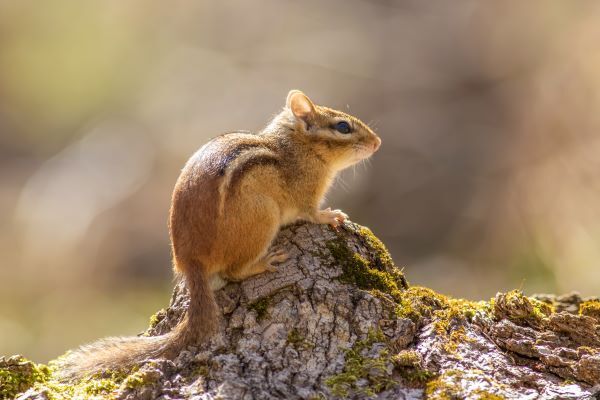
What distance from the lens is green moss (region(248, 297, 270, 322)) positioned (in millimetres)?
4941

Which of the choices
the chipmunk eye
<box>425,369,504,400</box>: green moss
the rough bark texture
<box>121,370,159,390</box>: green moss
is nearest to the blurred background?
the chipmunk eye

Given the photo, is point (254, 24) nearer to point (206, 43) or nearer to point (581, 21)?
point (206, 43)

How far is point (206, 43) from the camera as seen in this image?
59.9 feet

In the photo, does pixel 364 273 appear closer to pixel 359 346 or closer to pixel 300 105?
pixel 359 346

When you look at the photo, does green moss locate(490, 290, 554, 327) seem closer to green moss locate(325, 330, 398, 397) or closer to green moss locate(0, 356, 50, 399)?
green moss locate(325, 330, 398, 397)

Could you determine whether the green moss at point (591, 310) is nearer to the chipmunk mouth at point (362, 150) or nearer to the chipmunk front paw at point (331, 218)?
the chipmunk front paw at point (331, 218)

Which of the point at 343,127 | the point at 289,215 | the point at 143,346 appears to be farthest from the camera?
the point at 343,127

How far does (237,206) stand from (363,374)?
4.99 feet

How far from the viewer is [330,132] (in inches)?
263

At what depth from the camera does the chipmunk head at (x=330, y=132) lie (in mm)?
6613

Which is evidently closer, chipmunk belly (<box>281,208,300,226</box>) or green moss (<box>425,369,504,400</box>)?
green moss (<box>425,369,504,400</box>)

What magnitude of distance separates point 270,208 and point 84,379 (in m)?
1.67

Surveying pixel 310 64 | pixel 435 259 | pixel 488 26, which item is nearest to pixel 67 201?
pixel 310 64

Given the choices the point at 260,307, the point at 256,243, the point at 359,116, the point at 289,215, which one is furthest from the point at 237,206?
the point at 359,116
